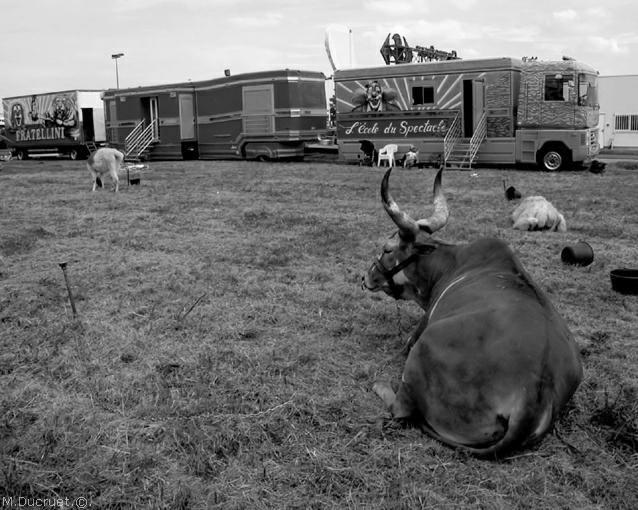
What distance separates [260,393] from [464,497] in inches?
59.8

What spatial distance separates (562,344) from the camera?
3553 mm

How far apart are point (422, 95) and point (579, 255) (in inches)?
577

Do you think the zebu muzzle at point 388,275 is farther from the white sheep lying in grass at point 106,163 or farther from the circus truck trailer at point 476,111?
the circus truck trailer at point 476,111

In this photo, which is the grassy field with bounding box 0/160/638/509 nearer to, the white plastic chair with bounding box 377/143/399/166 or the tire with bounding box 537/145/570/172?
the tire with bounding box 537/145/570/172

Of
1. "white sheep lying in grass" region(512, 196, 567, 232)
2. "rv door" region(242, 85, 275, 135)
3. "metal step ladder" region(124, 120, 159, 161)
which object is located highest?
"rv door" region(242, 85, 275, 135)

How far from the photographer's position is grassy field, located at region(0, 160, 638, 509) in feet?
10.5

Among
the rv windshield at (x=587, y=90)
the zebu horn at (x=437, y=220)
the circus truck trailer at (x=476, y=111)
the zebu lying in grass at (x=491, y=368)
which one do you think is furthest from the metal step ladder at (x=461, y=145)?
the zebu lying in grass at (x=491, y=368)

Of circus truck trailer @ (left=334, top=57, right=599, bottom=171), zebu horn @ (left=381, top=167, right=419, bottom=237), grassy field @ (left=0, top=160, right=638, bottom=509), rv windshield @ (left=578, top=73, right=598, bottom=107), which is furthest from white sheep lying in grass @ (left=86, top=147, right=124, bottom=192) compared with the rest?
rv windshield @ (left=578, top=73, right=598, bottom=107)

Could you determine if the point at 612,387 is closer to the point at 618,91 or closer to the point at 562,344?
Answer: the point at 562,344

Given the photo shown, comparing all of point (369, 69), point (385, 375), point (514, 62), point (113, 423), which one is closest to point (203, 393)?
point (113, 423)

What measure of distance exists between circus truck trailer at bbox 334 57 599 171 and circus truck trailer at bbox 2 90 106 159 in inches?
574

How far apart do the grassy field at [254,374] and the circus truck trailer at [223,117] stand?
1462 cm

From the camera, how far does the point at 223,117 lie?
86.3 ft

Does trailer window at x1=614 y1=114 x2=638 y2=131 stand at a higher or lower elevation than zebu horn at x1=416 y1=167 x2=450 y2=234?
higher
